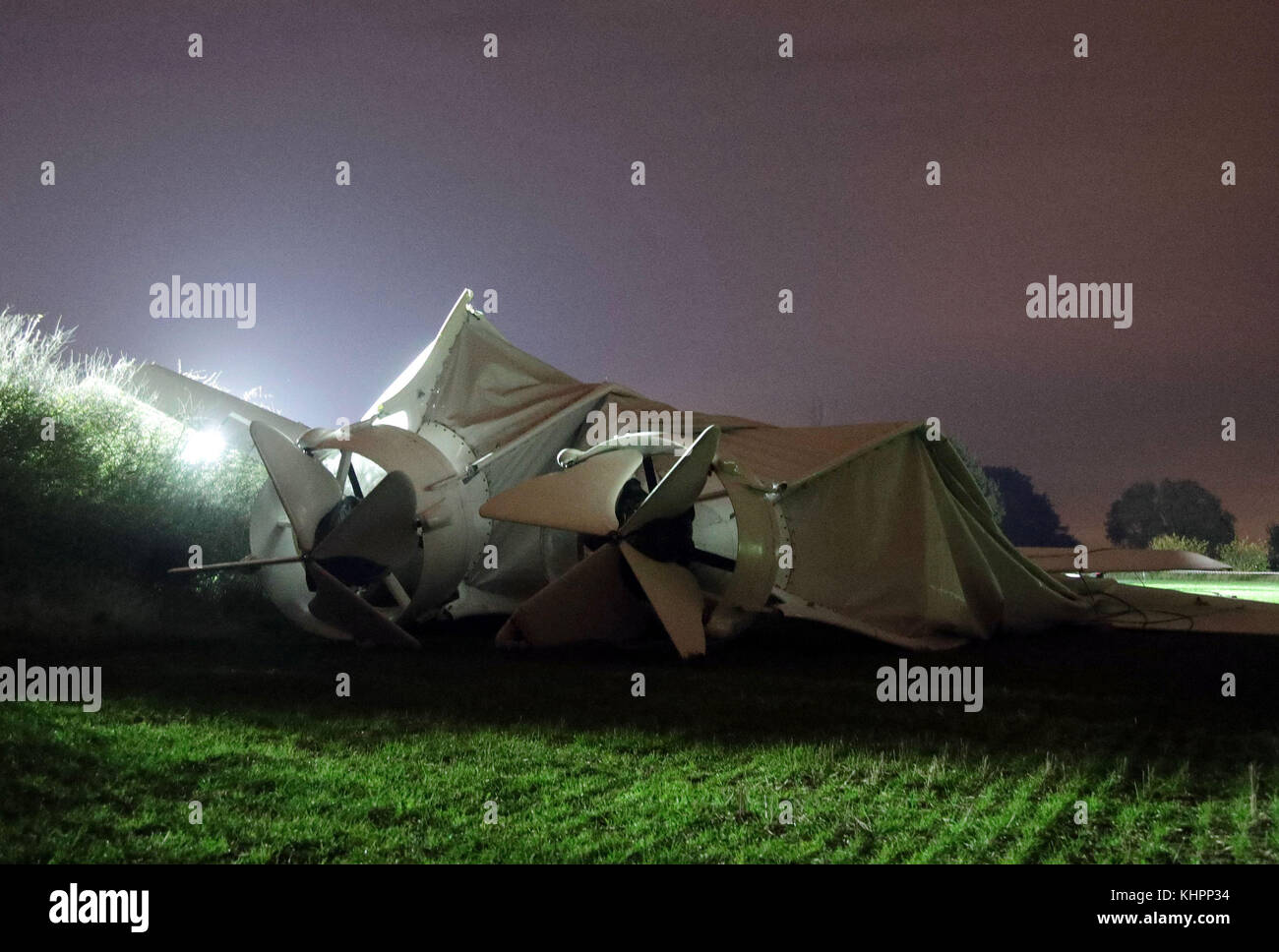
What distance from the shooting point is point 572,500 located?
38.9ft

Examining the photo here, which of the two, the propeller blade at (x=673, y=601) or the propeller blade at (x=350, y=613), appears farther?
the propeller blade at (x=350, y=613)

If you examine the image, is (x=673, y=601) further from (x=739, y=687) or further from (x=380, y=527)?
(x=380, y=527)

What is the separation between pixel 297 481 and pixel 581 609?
361 cm

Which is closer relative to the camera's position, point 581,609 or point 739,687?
point 739,687

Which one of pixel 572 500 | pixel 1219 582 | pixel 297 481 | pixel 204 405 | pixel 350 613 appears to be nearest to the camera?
pixel 572 500

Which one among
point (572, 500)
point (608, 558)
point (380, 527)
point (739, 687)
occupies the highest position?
point (572, 500)

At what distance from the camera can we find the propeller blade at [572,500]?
37.7 ft

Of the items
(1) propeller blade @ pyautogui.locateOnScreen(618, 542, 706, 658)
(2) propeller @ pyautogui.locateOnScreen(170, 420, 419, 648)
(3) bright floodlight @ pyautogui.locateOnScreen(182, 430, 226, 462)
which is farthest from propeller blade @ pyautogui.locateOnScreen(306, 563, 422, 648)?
(3) bright floodlight @ pyautogui.locateOnScreen(182, 430, 226, 462)

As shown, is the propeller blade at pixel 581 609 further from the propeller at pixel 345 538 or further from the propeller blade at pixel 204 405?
the propeller blade at pixel 204 405

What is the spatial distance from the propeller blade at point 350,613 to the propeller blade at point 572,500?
65.9 inches

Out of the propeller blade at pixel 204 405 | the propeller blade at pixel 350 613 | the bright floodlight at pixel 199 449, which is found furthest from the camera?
the bright floodlight at pixel 199 449

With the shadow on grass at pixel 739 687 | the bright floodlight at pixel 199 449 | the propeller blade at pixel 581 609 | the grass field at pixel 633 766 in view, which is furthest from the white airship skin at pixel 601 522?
the bright floodlight at pixel 199 449

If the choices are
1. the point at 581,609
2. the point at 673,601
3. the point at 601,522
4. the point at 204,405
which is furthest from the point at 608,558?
the point at 204,405
